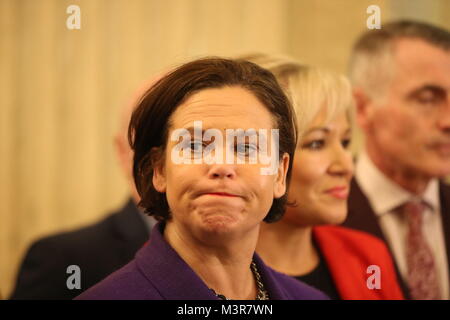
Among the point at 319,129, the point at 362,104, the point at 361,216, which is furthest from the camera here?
the point at 362,104

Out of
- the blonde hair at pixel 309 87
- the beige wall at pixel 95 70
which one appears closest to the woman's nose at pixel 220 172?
the blonde hair at pixel 309 87

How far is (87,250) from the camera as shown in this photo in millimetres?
1352

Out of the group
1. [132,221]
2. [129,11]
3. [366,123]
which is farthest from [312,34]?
[132,221]

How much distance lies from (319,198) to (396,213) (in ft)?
1.37

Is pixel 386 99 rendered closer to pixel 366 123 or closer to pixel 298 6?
pixel 366 123

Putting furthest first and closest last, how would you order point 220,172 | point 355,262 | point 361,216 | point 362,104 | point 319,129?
point 362,104
point 361,216
point 355,262
point 319,129
point 220,172

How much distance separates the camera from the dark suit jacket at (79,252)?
1182mm

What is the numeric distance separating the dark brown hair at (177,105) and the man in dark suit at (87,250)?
260 millimetres

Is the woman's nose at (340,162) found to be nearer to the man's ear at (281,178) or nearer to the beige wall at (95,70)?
the man's ear at (281,178)

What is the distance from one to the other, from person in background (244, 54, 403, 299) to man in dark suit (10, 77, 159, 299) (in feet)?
0.83

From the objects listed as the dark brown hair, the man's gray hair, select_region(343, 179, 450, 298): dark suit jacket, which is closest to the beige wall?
the man's gray hair

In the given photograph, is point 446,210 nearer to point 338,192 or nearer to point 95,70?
point 338,192

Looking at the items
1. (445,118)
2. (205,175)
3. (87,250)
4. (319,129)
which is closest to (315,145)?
(319,129)

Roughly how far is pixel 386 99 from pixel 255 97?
0.68 meters
